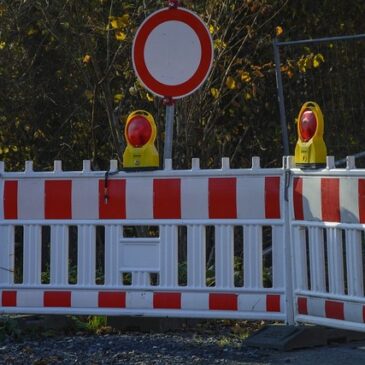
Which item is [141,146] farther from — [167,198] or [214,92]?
[214,92]

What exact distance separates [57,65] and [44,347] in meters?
5.60

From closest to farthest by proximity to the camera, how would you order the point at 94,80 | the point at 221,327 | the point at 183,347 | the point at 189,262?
the point at 183,347, the point at 189,262, the point at 221,327, the point at 94,80

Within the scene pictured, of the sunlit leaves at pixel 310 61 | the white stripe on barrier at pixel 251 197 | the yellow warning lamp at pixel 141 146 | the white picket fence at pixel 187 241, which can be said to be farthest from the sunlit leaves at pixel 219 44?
the white stripe on barrier at pixel 251 197

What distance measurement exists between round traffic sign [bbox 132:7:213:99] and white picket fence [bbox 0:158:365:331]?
69 centimetres

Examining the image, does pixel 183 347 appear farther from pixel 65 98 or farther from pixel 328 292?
pixel 65 98

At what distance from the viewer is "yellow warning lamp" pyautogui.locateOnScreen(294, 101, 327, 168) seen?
7570mm

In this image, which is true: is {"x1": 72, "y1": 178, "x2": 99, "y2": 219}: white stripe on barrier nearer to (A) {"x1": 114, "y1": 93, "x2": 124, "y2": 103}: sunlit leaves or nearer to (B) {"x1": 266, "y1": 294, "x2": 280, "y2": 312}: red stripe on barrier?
(B) {"x1": 266, "y1": 294, "x2": 280, "y2": 312}: red stripe on barrier

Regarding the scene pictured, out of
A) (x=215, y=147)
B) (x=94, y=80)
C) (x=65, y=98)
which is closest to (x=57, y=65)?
(x=65, y=98)

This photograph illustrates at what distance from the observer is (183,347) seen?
7488mm

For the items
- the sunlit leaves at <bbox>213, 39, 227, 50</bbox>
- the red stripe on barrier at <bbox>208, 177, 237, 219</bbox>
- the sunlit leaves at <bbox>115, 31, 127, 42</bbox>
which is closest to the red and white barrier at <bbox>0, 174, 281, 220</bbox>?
the red stripe on barrier at <bbox>208, 177, 237, 219</bbox>

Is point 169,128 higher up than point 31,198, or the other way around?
point 169,128

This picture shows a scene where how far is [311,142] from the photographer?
761cm

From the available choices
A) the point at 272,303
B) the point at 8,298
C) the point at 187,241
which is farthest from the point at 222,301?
the point at 8,298

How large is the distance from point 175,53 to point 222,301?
6.40 feet
